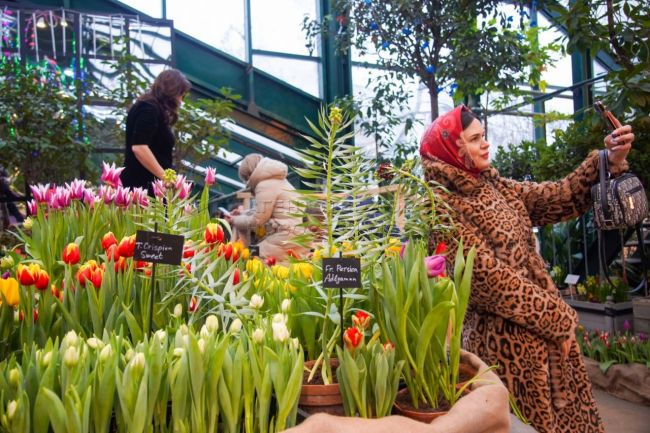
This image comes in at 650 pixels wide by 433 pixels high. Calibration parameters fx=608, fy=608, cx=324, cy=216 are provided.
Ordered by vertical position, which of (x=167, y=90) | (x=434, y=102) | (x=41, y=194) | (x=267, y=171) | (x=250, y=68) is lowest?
(x=41, y=194)

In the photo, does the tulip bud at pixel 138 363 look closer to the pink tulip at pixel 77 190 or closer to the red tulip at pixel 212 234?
the red tulip at pixel 212 234

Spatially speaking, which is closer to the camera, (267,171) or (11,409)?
(11,409)

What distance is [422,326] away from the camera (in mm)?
1025

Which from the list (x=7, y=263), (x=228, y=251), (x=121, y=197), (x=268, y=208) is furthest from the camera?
(x=268, y=208)

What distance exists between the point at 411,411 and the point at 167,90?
232 cm

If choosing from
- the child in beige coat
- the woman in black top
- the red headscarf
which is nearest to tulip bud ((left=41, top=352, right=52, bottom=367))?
the red headscarf

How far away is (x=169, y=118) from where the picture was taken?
2980mm

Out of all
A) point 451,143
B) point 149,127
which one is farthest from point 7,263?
point 149,127

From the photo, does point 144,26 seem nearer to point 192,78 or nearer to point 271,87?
point 192,78

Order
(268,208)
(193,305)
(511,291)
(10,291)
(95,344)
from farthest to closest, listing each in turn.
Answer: (268,208), (511,291), (193,305), (10,291), (95,344)

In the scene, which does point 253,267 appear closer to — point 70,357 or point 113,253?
point 113,253

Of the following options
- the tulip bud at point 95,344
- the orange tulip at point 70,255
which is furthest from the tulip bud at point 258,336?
the orange tulip at point 70,255

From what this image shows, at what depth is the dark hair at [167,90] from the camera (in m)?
2.89

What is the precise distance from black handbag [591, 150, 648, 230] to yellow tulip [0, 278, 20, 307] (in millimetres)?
1527
